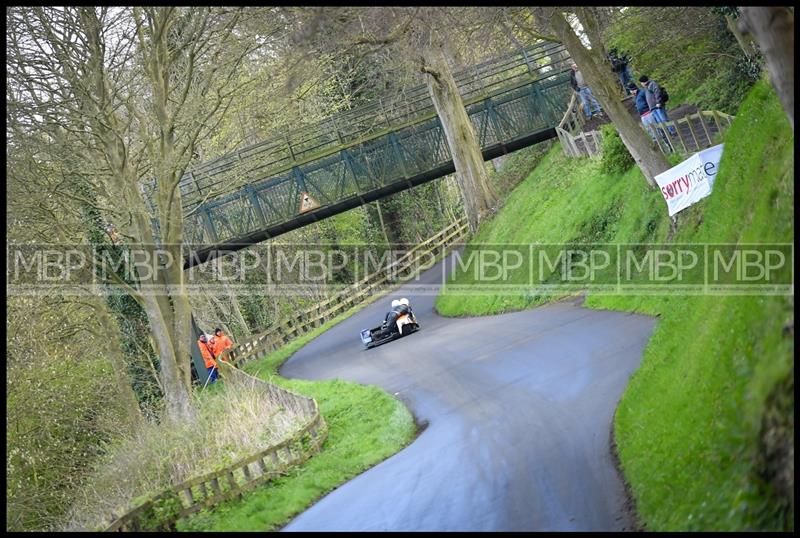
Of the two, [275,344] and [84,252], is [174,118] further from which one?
[275,344]

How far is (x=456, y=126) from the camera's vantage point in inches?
1478

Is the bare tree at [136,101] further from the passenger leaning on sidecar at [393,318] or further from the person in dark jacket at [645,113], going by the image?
the person in dark jacket at [645,113]

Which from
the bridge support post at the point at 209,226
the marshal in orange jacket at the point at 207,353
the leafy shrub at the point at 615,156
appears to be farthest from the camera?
the bridge support post at the point at 209,226

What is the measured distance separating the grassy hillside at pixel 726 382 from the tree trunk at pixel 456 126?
15668 millimetres

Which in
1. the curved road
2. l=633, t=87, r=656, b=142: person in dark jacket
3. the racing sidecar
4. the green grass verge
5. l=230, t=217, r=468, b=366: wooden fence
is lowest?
the green grass verge

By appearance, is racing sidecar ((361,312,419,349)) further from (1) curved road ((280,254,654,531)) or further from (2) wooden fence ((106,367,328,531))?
(2) wooden fence ((106,367,328,531))

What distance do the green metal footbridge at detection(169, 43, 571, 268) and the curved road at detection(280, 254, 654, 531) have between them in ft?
43.7

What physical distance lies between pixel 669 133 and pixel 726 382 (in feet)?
54.1

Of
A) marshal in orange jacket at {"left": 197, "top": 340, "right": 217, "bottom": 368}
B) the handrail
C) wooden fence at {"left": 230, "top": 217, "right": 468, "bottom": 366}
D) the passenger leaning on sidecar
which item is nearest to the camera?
the handrail

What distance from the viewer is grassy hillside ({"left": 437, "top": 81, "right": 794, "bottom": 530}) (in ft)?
27.7

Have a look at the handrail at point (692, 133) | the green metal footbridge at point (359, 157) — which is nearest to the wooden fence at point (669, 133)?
the handrail at point (692, 133)

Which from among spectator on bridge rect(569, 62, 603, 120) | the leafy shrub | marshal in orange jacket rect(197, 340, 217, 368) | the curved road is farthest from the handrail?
marshal in orange jacket rect(197, 340, 217, 368)

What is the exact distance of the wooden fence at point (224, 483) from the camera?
695 inches

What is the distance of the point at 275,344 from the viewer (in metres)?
43.8
